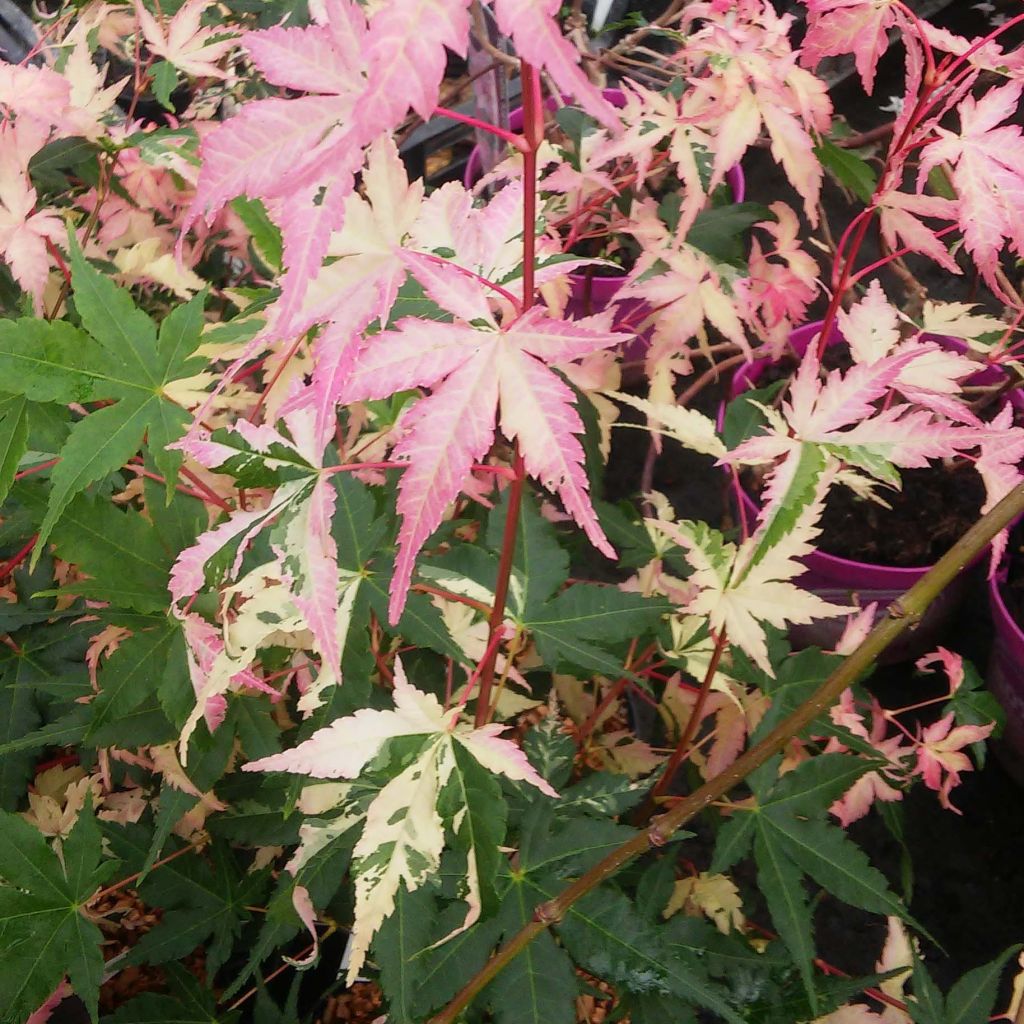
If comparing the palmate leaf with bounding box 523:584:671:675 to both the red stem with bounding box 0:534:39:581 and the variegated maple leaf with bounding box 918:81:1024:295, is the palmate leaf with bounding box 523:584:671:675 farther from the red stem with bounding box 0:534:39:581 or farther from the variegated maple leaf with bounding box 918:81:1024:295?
the red stem with bounding box 0:534:39:581

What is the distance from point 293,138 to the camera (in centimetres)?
36

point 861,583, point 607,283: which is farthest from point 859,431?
point 607,283

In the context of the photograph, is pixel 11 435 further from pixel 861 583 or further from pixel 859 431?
pixel 861 583

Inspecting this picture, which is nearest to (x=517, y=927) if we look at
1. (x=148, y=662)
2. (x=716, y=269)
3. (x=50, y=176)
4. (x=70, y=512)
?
(x=148, y=662)

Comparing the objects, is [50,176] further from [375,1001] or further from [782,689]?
[375,1001]

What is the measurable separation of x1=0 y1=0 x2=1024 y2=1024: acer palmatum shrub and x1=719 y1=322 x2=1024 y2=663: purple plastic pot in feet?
0.77

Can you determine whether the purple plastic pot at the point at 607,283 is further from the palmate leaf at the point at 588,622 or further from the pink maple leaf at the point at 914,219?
the palmate leaf at the point at 588,622

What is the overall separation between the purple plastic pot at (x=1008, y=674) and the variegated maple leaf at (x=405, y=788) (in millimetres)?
795

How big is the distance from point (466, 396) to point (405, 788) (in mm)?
234

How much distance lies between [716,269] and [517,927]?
1.89ft

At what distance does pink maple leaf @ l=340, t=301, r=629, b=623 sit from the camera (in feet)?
1.28

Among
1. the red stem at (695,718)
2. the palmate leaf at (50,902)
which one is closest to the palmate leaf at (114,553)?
the palmate leaf at (50,902)

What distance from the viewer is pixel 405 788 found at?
495mm

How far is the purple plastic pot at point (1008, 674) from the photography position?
1053mm
